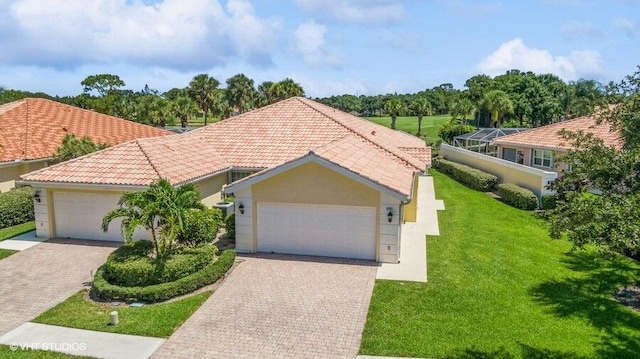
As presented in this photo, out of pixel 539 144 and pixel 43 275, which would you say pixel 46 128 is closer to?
pixel 43 275

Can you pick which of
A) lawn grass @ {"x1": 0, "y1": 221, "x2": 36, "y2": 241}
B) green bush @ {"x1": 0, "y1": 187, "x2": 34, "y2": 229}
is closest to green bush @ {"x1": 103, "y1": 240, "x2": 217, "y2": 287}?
lawn grass @ {"x1": 0, "y1": 221, "x2": 36, "y2": 241}

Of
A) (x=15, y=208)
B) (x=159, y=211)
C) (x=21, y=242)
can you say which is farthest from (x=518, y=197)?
(x=15, y=208)

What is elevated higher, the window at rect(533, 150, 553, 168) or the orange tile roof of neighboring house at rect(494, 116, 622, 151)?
the orange tile roof of neighboring house at rect(494, 116, 622, 151)

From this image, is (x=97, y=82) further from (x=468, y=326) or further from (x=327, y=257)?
(x=468, y=326)

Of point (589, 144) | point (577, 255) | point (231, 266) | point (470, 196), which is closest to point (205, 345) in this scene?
point (231, 266)

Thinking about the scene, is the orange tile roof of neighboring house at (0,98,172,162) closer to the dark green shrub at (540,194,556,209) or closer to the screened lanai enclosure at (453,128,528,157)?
the dark green shrub at (540,194,556,209)

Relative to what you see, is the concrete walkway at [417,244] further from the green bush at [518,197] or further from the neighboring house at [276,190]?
the green bush at [518,197]

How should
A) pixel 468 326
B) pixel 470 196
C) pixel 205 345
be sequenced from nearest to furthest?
1. pixel 205 345
2. pixel 468 326
3. pixel 470 196
